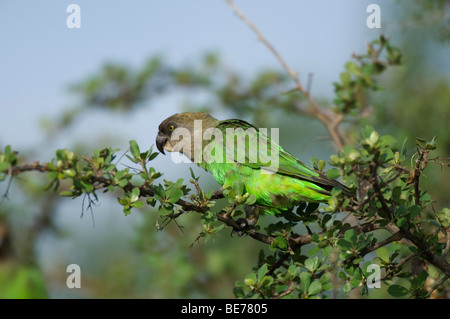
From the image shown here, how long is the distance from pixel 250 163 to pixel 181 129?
0.88 metres

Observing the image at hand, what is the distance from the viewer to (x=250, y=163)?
3443mm

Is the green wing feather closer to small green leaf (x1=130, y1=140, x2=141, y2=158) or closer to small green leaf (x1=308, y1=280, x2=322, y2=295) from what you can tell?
small green leaf (x1=308, y1=280, x2=322, y2=295)

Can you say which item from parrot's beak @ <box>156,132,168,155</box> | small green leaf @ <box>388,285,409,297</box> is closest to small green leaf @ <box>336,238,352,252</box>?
small green leaf @ <box>388,285,409,297</box>

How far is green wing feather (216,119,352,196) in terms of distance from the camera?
3002mm

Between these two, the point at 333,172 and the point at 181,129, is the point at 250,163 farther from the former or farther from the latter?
the point at 333,172

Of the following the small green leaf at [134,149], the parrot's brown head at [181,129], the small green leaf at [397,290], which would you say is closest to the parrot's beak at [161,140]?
the parrot's brown head at [181,129]

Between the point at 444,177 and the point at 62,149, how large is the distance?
15.6ft

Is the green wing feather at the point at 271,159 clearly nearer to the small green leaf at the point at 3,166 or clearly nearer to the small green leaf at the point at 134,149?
the small green leaf at the point at 134,149

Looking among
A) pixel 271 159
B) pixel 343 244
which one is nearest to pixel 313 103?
pixel 271 159

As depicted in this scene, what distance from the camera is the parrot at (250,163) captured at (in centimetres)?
313

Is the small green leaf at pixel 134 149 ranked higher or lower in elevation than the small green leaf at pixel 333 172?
higher

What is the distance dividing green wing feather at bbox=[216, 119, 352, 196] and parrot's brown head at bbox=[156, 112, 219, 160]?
28 centimetres
